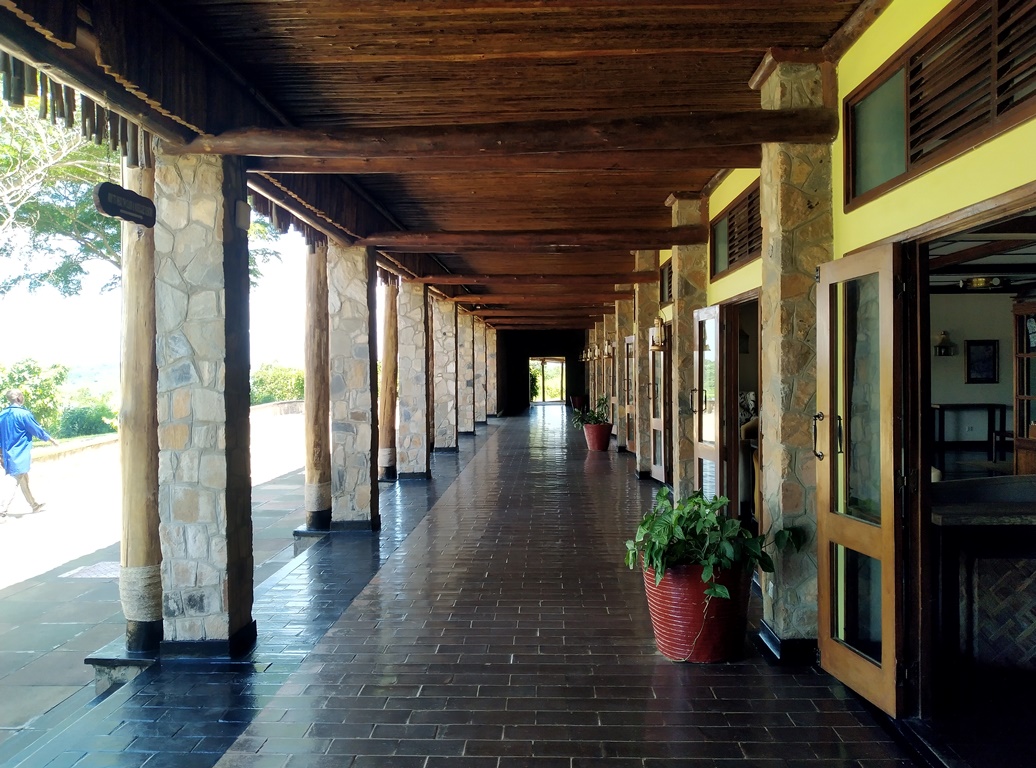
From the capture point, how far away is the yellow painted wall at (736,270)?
17.1 ft

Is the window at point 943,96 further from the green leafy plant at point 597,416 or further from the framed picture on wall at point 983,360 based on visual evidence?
the green leafy plant at point 597,416

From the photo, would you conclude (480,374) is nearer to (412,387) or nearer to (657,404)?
(412,387)

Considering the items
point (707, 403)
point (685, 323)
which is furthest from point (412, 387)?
point (707, 403)

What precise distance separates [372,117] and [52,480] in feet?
36.7

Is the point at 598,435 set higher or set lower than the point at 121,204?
lower

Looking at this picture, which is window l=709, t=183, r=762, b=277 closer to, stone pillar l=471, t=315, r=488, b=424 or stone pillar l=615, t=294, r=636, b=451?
stone pillar l=615, t=294, r=636, b=451

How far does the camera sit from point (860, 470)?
11.1 ft

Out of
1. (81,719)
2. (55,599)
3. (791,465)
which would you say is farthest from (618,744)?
(55,599)

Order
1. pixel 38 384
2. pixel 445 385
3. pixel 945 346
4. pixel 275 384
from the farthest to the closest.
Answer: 1. pixel 275 384
2. pixel 38 384
3. pixel 445 385
4. pixel 945 346

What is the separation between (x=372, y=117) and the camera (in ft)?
14.3

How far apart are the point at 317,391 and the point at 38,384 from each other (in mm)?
12988

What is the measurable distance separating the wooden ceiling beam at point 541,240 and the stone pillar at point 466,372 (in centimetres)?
916

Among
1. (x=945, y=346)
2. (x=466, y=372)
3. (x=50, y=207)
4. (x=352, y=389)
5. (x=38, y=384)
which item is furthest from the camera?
(x=466, y=372)

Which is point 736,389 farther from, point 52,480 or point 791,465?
point 52,480
